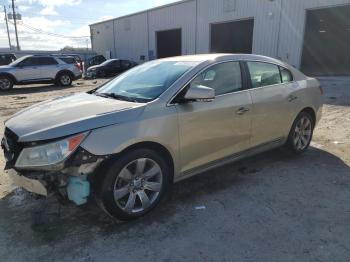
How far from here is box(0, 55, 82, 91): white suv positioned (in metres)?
15.3

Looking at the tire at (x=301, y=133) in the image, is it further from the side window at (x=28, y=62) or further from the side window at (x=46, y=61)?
the side window at (x=46, y=61)

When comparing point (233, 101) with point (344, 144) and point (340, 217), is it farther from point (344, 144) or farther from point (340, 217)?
point (344, 144)

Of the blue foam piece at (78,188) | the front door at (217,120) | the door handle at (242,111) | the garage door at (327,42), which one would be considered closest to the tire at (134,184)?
the blue foam piece at (78,188)

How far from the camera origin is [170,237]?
310 cm

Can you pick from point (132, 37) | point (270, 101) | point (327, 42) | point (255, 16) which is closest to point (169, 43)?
point (132, 37)

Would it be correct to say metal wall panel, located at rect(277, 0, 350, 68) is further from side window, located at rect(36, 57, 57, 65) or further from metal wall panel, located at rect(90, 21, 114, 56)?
metal wall panel, located at rect(90, 21, 114, 56)

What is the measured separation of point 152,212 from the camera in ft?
11.6

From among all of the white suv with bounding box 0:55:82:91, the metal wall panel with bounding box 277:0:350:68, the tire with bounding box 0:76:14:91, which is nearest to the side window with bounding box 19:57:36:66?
the white suv with bounding box 0:55:82:91

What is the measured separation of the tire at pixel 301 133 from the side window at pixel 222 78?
1.45 metres

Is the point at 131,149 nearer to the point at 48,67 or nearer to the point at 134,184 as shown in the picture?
the point at 134,184

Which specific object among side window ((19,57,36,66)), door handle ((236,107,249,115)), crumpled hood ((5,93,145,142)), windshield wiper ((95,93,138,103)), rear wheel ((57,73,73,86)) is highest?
windshield wiper ((95,93,138,103))


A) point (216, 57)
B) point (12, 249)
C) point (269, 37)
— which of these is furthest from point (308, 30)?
point (12, 249)

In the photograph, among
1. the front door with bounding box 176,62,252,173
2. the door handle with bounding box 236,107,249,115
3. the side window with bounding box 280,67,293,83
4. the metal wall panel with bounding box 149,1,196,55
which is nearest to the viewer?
the front door with bounding box 176,62,252,173

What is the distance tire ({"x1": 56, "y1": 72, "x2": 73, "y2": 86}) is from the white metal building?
11167 mm
